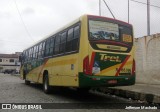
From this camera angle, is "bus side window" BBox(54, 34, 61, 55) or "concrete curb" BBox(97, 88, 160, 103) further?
"bus side window" BBox(54, 34, 61, 55)

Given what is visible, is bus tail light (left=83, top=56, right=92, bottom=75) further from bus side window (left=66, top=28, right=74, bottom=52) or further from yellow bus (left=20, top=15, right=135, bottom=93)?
bus side window (left=66, top=28, right=74, bottom=52)

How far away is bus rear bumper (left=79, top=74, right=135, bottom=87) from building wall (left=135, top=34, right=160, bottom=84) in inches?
247

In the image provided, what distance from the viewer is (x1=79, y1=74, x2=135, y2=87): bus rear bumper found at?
33.2 ft

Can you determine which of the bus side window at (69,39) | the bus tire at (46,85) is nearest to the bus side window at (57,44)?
the bus side window at (69,39)

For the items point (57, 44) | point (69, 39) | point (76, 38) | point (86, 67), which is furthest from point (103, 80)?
point (57, 44)

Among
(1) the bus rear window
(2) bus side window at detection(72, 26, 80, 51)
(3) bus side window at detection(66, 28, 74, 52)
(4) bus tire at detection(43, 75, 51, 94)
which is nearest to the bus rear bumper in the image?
(2) bus side window at detection(72, 26, 80, 51)

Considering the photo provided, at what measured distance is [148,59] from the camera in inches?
709

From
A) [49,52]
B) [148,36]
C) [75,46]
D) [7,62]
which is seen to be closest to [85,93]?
[49,52]

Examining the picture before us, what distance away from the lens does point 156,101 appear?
36.3 feet

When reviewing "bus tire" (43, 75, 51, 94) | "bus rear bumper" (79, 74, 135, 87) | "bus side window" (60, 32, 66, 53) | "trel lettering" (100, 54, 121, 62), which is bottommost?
"bus tire" (43, 75, 51, 94)

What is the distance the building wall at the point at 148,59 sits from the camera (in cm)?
1720

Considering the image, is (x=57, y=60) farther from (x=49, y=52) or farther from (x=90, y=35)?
(x=90, y=35)

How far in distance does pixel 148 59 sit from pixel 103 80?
8.27 m

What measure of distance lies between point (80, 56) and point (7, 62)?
11364cm
